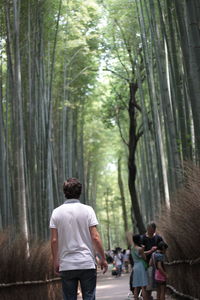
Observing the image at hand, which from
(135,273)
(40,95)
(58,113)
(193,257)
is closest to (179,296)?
(135,273)

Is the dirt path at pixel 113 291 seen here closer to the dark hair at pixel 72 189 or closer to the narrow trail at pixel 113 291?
the narrow trail at pixel 113 291

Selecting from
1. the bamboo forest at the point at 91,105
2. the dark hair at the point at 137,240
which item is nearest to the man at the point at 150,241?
the dark hair at the point at 137,240

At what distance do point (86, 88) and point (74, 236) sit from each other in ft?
56.9

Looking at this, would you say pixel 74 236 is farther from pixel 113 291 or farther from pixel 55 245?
pixel 113 291

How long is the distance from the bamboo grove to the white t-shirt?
8.79 feet

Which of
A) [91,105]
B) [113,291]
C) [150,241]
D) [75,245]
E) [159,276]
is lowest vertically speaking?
[113,291]

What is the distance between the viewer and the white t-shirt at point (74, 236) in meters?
3.51

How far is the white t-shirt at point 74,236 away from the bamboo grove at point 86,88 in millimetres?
2678

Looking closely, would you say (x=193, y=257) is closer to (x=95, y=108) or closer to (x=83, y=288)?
(x=83, y=288)

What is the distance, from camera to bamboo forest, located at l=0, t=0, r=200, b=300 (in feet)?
21.4

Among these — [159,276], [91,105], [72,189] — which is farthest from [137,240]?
[91,105]

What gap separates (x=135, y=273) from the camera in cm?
725

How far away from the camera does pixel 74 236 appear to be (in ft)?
11.7

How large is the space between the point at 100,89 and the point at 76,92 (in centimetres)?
405
